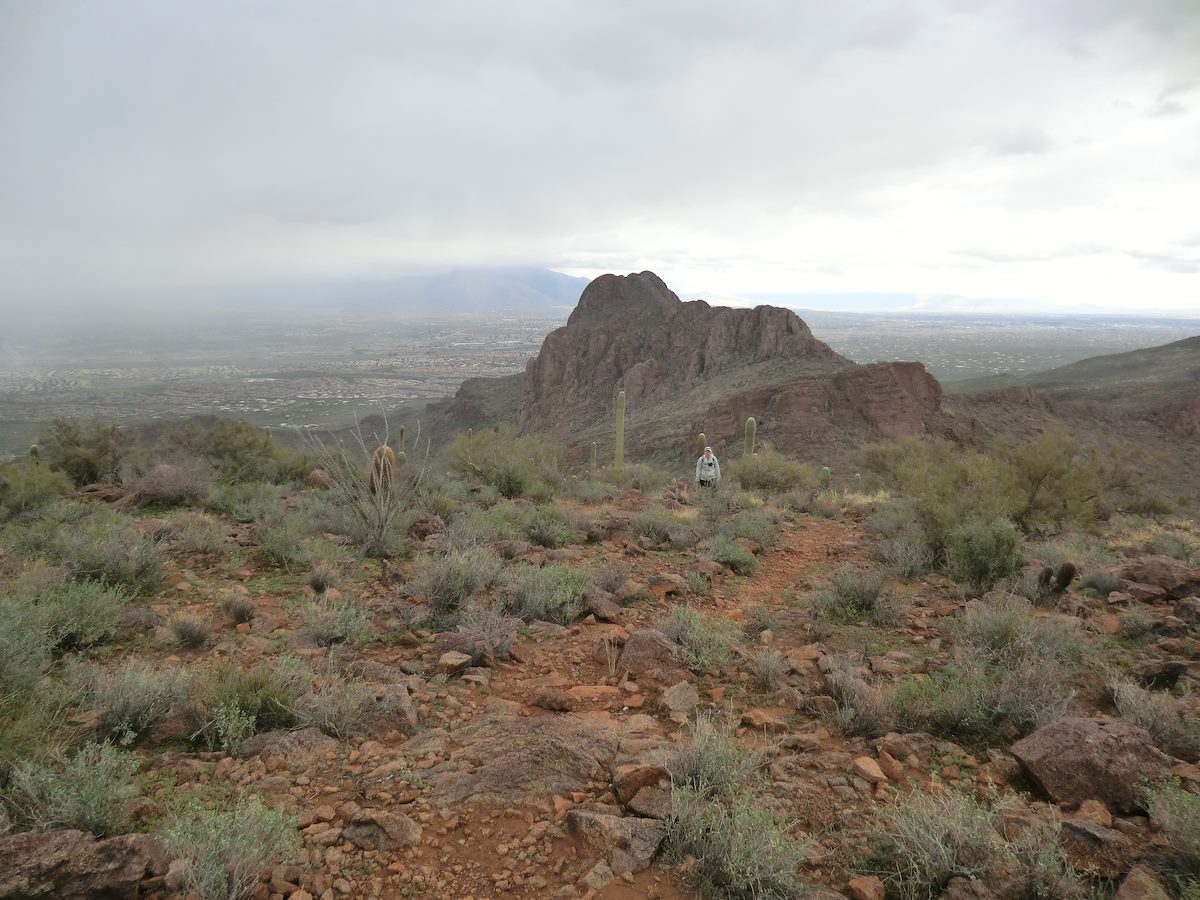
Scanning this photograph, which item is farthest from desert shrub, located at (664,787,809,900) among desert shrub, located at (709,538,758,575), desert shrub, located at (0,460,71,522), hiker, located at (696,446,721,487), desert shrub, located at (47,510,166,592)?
hiker, located at (696,446,721,487)

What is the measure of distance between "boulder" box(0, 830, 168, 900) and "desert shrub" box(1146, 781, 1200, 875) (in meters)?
3.98

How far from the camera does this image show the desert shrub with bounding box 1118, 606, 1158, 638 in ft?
17.6

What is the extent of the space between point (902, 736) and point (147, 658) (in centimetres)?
504

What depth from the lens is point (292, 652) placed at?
15.3ft

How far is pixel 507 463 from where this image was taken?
12.6 m

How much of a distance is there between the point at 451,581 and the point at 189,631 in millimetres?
2059

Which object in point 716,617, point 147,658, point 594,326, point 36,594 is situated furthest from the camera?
point 594,326

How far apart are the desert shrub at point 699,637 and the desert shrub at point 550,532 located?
3.05m

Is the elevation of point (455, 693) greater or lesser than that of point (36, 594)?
lesser

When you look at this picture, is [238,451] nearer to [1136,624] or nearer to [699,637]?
[699,637]

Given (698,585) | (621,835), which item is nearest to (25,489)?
(698,585)

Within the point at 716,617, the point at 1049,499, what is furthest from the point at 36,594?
the point at 1049,499

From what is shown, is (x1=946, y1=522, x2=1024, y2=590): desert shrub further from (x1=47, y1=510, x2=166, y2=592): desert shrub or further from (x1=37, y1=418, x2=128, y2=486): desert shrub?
(x1=37, y1=418, x2=128, y2=486): desert shrub

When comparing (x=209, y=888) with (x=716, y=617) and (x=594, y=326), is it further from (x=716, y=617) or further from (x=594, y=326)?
(x=594, y=326)
